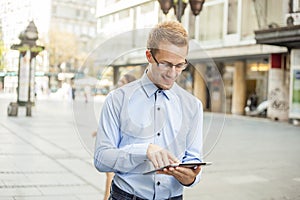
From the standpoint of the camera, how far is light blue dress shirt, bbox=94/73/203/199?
1736mm

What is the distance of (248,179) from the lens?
22.0 ft

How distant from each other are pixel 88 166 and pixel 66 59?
3556 cm

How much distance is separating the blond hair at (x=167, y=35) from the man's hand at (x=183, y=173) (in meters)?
0.45

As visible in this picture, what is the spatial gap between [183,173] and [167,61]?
420mm

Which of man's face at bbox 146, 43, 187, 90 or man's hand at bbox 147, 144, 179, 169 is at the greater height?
man's face at bbox 146, 43, 187, 90

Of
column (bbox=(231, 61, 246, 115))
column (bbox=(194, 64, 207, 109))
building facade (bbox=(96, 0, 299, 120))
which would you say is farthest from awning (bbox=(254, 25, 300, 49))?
column (bbox=(194, 64, 207, 109))

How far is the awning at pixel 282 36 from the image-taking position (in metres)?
18.9

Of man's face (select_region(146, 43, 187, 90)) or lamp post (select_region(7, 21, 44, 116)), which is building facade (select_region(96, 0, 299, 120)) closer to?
lamp post (select_region(7, 21, 44, 116))

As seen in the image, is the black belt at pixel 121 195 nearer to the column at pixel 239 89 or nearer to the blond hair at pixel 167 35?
the blond hair at pixel 167 35

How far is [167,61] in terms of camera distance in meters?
Result: 1.69

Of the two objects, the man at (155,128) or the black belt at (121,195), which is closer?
the man at (155,128)

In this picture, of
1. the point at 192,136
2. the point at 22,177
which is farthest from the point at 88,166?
the point at 192,136

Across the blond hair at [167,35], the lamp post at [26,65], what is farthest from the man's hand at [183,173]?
the lamp post at [26,65]

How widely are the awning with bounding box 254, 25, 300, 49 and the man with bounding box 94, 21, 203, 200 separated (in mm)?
17983
